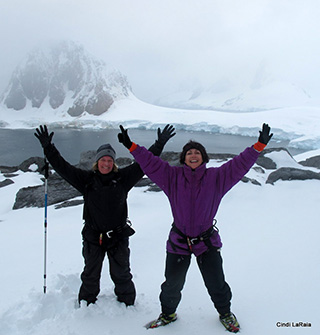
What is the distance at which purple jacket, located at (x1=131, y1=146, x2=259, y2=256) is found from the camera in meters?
2.38

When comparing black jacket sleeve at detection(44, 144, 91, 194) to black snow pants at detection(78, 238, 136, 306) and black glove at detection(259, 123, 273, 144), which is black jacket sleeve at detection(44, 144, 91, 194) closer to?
black snow pants at detection(78, 238, 136, 306)

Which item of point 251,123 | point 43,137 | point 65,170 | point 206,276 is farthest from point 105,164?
point 251,123

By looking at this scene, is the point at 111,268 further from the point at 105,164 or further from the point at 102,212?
the point at 105,164

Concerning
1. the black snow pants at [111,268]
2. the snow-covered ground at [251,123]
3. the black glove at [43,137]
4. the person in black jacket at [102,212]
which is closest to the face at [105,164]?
the person in black jacket at [102,212]

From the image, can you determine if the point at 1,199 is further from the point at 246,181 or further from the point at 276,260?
the point at 276,260

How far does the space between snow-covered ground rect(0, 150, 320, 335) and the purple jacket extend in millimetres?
982

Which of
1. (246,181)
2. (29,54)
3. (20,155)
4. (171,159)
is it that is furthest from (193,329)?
(29,54)

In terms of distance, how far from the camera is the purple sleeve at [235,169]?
236cm

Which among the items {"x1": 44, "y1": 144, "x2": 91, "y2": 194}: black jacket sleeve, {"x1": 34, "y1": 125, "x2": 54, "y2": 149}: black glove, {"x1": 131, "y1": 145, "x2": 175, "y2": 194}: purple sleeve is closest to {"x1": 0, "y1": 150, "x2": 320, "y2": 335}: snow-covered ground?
{"x1": 44, "y1": 144, "x2": 91, "y2": 194}: black jacket sleeve

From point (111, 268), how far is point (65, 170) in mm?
1213

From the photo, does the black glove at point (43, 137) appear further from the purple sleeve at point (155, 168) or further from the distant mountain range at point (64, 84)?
the distant mountain range at point (64, 84)

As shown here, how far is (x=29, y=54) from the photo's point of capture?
180875 millimetres

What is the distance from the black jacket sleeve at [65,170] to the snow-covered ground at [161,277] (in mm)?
1382

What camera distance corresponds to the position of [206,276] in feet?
7.97
